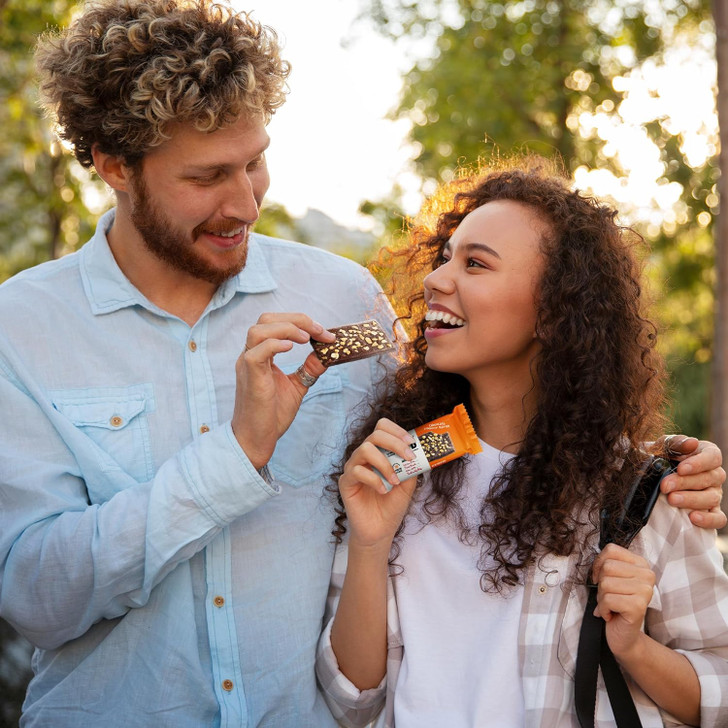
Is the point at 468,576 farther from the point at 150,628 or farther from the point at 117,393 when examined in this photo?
the point at 117,393

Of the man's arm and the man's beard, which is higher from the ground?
the man's beard

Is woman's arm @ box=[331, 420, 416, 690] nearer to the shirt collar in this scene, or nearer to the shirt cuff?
the shirt cuff

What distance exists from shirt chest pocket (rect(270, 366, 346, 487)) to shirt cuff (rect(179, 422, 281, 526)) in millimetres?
375

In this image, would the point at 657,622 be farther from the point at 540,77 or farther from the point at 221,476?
the point at 540,77

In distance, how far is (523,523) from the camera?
265 centimetres

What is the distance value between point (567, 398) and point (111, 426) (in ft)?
4.81

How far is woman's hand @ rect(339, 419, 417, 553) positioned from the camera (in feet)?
8.19

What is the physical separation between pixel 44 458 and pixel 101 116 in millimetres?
1207

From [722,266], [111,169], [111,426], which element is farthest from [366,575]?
[722,266]

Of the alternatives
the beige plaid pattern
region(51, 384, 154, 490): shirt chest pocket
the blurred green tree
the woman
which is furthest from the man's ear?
the blurred green tree

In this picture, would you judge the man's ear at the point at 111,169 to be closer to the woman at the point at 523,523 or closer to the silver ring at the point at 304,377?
the silver ring at the point at 304,377

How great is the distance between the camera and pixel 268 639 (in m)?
2.79

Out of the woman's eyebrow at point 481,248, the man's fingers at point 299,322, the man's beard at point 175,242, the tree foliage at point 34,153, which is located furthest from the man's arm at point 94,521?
the tree foliage at point 34,153

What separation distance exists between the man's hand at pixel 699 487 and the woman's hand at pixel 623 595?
251 mm
